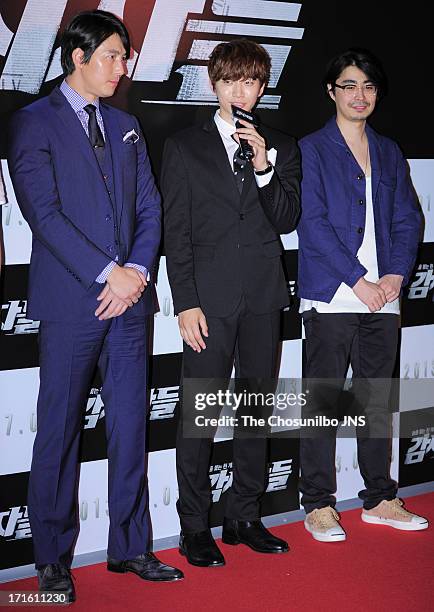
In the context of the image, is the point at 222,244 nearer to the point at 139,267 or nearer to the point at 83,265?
the point at 139,267

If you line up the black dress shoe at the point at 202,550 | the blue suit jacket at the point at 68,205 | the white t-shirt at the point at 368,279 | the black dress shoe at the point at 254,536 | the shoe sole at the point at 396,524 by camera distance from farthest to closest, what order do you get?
the shoe sole at the point at 396,524
the white t-shirt at the point at 368,279
the black dress shoe at the point at 254,536
the black dress shoe at the point at 202,550
the blue suit jacket at the point at 68,205

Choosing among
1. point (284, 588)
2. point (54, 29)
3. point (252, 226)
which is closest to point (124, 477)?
point (284, 588)

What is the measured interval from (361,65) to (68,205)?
1.39m

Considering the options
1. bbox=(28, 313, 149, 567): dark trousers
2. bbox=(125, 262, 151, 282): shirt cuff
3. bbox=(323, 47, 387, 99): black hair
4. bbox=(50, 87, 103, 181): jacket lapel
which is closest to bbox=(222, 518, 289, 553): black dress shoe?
bbox=(28, 313, 149, 567): dark trousers

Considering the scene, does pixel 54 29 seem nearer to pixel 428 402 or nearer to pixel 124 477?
pixel 124 477

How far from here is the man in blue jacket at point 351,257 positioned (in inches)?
140

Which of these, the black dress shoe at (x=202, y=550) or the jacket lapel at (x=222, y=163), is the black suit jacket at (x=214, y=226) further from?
the black dress shoe at (x=202, y=550)

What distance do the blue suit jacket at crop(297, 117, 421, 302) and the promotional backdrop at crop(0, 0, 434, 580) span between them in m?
0.26

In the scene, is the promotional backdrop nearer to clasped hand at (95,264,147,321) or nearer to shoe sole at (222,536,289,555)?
shoe sole at (222,536,289,555)

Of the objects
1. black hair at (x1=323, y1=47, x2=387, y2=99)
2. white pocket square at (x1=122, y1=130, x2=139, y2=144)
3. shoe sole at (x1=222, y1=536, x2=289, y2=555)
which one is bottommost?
shoe sole at (x1=222, y1=536, x2=289, y2=555)

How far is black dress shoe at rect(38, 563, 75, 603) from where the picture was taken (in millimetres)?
3043

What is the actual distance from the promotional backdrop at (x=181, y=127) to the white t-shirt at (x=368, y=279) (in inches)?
14.0

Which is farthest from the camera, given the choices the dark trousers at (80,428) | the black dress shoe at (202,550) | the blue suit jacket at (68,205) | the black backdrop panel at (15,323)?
the black dress shoe at (202,550)

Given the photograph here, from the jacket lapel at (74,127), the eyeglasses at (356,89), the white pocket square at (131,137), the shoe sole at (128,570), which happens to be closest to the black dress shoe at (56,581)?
the shoe sole at (128,570)
